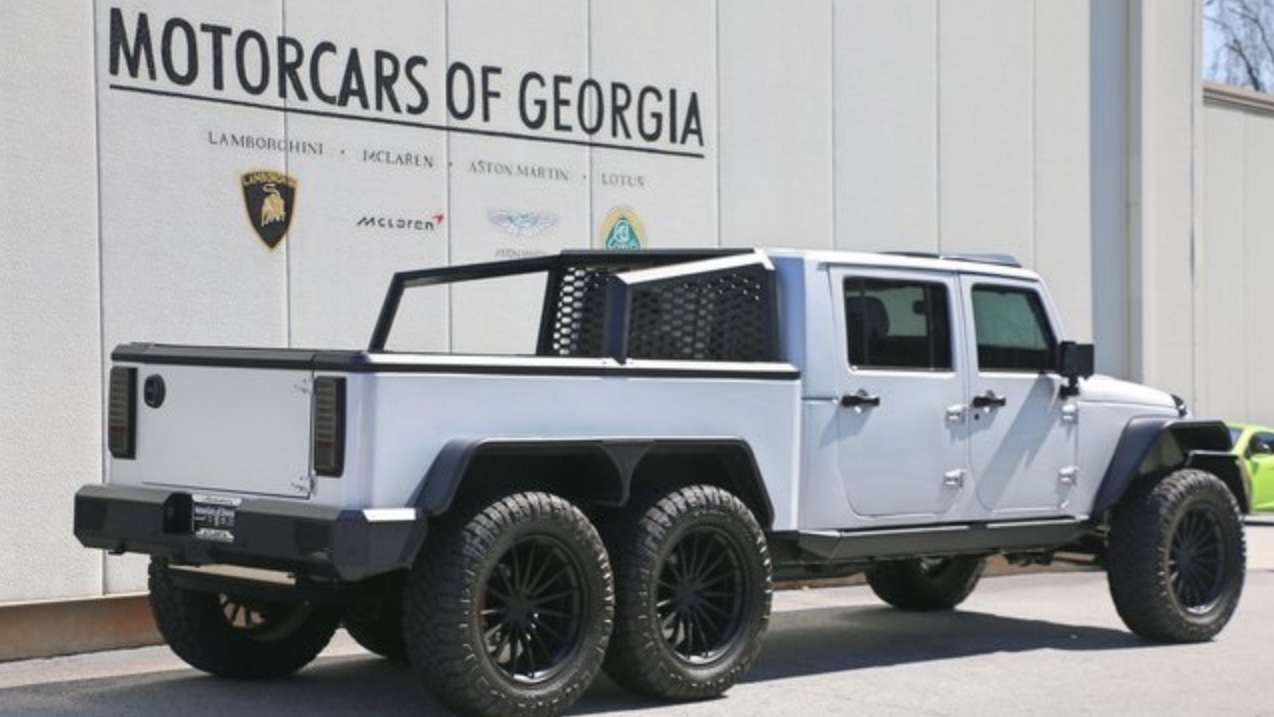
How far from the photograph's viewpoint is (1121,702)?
8344mm

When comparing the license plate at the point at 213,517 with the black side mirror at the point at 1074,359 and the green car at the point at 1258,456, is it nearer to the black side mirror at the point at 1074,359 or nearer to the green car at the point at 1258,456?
the black side mirror at the point at 1074,359

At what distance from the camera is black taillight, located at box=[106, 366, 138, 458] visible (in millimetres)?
7953

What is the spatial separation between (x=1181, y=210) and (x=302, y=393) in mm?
11198

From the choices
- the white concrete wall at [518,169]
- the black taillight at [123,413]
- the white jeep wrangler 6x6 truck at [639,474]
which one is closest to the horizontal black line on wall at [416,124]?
the white concrete wall at [518,169]

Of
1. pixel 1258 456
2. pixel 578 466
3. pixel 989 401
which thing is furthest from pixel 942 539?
pixel 1258 456

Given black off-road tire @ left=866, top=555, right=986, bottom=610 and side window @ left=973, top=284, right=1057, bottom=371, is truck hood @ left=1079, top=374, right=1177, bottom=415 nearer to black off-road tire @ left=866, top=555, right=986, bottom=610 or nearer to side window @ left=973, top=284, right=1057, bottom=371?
side window @ left=973, top=284, right=1057, bottom=371

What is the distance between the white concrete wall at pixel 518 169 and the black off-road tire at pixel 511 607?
329 cm

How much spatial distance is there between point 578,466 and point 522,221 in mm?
4193

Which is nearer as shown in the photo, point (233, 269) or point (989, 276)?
point (989, 276)

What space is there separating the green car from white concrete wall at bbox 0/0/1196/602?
3402mm

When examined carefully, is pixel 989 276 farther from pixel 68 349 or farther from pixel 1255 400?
pixel 1255 400

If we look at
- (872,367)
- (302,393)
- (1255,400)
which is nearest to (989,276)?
(872,367)

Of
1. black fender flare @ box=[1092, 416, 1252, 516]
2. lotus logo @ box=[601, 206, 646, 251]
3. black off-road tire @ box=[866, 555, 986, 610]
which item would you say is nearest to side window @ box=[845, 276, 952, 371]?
black fender flare @ box=[1092, 416, 1252, 516]

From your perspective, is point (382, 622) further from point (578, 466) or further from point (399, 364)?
point (399, 364)
